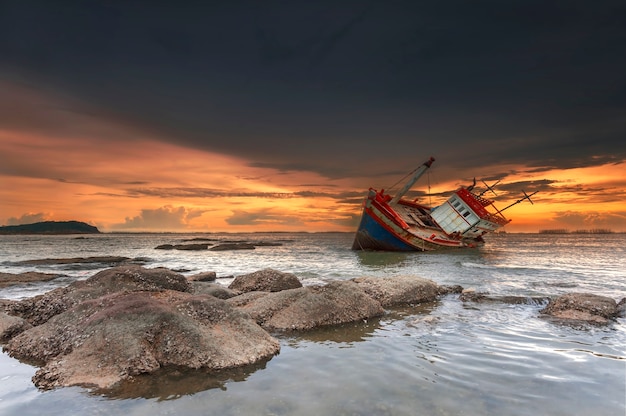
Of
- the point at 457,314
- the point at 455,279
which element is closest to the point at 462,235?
the point at 455,279

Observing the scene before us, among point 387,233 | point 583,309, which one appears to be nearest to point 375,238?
point 387,233

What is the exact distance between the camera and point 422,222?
52.6m

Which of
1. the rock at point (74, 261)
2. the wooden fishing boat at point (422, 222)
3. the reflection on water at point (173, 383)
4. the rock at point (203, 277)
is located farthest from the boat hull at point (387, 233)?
the reflection on water at point (173, 383)

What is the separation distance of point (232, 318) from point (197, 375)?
5.72ft

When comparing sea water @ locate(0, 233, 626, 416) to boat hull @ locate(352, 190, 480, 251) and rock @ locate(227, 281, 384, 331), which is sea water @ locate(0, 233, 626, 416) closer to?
rock @ locate(227, 281, 384, 331)

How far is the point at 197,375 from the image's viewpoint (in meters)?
6.23

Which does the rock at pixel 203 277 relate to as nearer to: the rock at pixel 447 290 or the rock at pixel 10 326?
the rock at pixel 10 326

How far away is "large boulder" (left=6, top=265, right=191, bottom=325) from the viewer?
31.7 feet

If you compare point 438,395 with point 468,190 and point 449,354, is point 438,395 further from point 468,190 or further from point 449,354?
point 468,190

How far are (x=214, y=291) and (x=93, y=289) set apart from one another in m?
3.84

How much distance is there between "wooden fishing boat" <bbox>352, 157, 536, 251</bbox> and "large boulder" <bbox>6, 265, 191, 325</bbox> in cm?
3269

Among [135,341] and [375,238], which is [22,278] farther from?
[375,238]

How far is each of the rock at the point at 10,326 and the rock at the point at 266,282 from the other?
6.59 meters

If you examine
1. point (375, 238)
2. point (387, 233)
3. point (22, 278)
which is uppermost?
point (387, 233)
